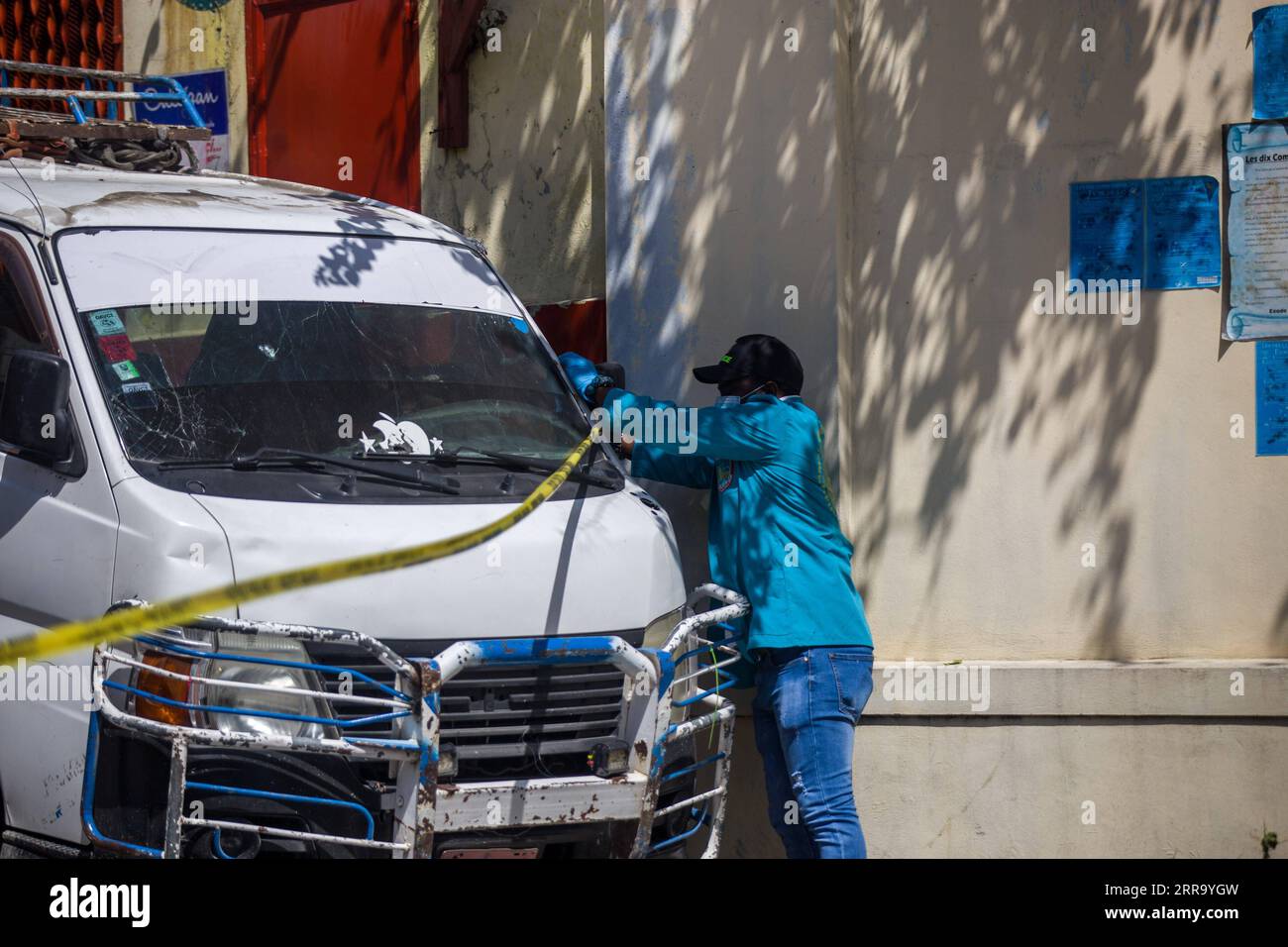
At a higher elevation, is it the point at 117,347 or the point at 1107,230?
the point at 1107,230

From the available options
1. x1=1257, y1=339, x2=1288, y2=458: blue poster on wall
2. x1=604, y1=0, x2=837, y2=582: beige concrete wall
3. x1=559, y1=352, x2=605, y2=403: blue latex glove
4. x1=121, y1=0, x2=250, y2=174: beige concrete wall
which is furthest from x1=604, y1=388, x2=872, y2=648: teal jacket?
x1=121, y1=0, x2=250, y2=174: beige concrete wall

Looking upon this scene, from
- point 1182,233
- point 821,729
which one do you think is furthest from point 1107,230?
point 821,729

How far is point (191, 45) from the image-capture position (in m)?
9.04

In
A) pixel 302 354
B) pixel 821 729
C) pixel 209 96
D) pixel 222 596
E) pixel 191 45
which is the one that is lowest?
pixel 821 729

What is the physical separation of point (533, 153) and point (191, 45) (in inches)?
106

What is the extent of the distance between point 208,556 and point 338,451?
66cm

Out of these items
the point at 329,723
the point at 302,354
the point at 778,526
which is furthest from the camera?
the point at 778,526

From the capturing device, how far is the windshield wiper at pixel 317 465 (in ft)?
13.8

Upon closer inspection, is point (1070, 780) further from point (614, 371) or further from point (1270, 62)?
point (1270, 62)

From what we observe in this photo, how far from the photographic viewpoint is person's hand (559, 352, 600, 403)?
215 inches

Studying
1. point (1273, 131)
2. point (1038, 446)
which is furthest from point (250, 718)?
point (1273, 131)

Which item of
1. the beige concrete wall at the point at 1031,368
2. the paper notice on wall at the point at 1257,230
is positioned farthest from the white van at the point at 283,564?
the paper notice on wall at the point at 1257,230

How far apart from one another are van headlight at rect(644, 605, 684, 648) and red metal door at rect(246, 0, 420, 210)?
164 inches

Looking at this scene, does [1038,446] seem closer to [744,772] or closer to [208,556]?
[744,772]
